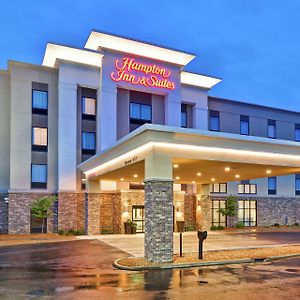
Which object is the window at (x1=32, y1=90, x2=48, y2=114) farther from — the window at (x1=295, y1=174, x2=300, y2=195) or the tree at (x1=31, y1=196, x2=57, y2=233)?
the window at (x1=295, y1=174, x2=300, y2=195)

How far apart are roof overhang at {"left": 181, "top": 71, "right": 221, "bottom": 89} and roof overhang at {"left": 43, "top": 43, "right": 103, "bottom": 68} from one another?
27.2 feet

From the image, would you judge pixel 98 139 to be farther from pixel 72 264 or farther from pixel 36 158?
pixel 72 264

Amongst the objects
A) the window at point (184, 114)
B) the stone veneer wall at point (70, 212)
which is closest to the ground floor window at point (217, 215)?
the window at point (184, 114)

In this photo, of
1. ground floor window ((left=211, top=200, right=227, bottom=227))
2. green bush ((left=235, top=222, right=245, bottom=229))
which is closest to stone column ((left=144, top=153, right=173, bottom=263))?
ground floor window ((left=211, top=200, right=227, bottom=227))

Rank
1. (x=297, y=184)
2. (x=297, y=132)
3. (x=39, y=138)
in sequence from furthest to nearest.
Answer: (x=297, y=132)
(x=297, y=184)
(x=39, y=138)

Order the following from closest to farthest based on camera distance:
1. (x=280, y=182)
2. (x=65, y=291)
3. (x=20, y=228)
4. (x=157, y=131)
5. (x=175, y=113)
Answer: (x=65, y=291) → (x=157, y=131) → (x=20, y=228) → (x=175, y=113) → (x=280, y=182)

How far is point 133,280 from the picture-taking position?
1248 cm

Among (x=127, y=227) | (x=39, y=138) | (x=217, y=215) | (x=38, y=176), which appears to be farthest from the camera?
(x=217, y=215)

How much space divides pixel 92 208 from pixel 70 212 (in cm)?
187

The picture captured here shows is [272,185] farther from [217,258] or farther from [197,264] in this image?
[197,264]

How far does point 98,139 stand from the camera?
31.6m

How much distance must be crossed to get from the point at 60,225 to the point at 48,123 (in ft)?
27.3

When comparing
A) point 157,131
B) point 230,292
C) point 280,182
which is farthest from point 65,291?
point 280,182

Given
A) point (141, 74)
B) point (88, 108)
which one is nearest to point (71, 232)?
point (88, 108)
